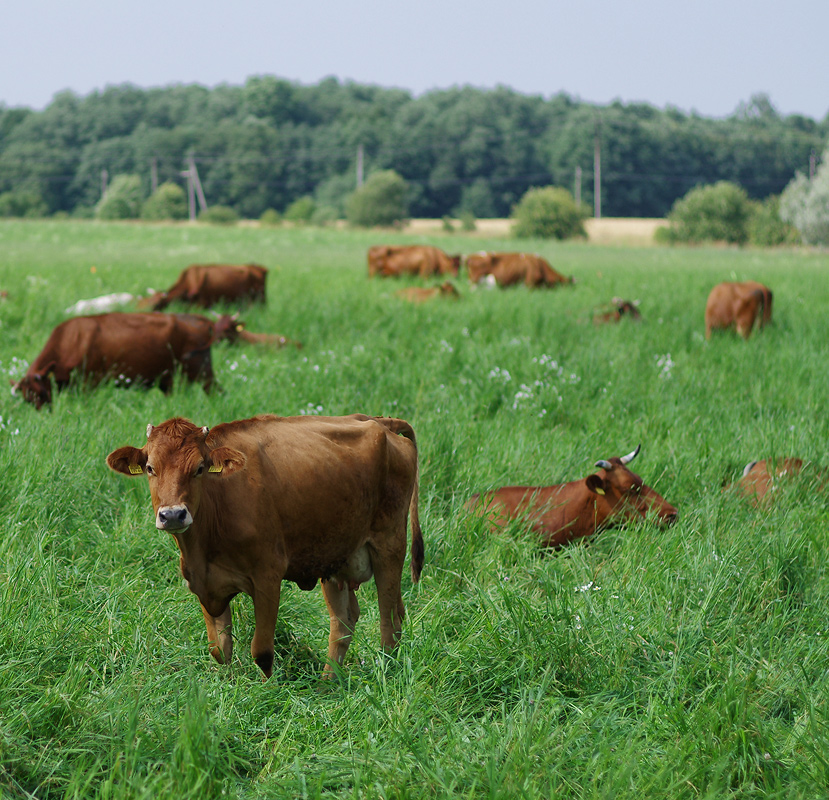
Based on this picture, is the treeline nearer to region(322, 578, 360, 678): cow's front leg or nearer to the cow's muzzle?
region(322, 578, 360, 678): cow's front leg

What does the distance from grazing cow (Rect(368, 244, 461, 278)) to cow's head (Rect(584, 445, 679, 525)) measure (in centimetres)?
1508

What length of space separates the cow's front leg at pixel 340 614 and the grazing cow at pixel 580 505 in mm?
1546

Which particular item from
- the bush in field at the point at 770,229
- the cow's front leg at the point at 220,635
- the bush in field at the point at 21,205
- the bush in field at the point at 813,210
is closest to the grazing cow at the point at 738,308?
the cow's front leg at the point at 220,635

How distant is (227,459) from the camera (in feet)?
10.2

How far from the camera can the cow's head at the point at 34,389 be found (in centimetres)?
741

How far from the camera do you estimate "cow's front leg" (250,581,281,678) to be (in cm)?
317

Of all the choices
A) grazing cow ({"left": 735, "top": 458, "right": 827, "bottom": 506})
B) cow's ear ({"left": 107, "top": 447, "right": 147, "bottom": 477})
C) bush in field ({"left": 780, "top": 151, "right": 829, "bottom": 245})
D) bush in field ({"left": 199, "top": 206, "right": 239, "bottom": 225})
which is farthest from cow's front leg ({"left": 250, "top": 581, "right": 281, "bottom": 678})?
bush in field ({"left": 199, "top": 206, "right": 239, "bottom": 225})

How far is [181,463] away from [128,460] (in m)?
0.32

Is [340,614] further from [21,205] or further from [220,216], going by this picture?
[21,205]

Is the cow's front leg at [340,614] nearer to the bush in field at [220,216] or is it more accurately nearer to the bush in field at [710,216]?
the bush in field at [710,216]

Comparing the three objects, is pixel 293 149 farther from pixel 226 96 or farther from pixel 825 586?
pixel 825 586

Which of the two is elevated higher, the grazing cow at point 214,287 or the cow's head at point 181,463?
the cow's head at point 181,463

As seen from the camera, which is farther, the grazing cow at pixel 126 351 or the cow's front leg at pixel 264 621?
the grazing cow at pixel 126 351

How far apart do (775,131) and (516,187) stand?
1304 inches
